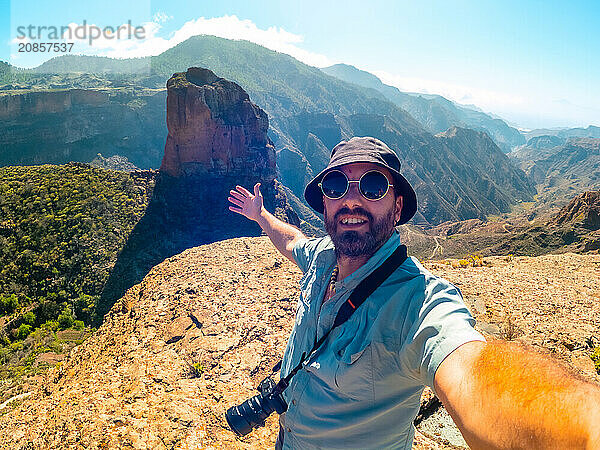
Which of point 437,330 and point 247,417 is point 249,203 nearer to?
point 247,417

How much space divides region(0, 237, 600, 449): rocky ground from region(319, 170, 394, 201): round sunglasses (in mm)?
4026

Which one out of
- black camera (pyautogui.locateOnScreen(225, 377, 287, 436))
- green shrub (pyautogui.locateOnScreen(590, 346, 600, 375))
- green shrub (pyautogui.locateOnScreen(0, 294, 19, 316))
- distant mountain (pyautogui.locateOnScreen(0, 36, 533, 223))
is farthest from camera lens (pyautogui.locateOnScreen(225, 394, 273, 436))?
distant mountain (pyautogui.locateOnScreen(0, 36, 533, 223))

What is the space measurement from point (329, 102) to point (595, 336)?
184680 mm

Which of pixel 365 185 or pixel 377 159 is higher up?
pixel 377 159

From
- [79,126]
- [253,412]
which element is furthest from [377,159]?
[79,126]

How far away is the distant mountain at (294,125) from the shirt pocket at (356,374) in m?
73.1

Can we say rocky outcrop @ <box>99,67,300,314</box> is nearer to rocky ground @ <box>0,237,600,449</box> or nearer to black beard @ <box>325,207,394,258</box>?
rocky ground @ <box>0,237,600,449</box>

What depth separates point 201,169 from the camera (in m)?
32.6

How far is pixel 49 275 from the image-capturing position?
1900 cm

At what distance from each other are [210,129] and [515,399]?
115ft

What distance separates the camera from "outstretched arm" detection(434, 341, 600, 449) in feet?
3.07

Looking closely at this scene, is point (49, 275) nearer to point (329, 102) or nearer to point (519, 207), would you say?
point (519, 207)

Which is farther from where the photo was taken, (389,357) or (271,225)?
(271,225)

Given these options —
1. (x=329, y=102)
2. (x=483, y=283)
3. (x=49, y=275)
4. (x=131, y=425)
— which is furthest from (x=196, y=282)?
(x=329, y=102)
